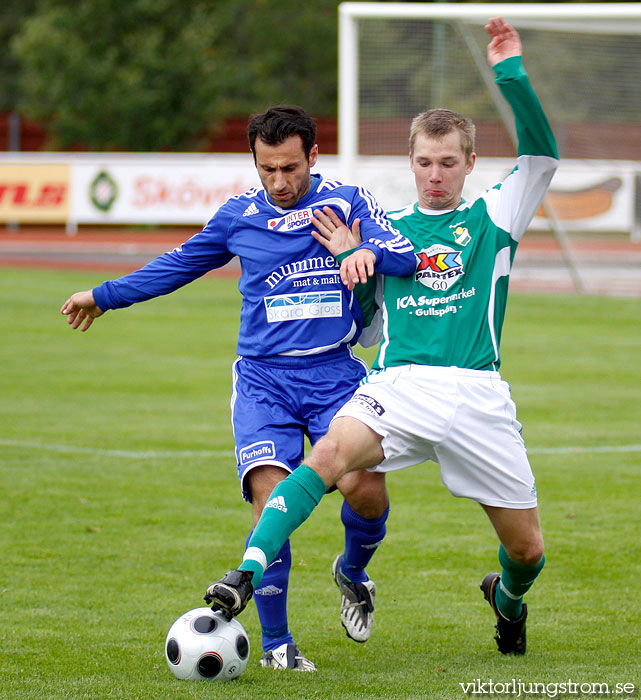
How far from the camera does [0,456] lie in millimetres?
8352

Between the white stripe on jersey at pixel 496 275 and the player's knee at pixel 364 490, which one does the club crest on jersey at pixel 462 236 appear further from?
the player's knee at pixel 364 490

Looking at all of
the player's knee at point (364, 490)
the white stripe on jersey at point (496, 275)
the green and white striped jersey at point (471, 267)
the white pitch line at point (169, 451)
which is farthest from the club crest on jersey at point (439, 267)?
the white pitch line at point (169, 451)

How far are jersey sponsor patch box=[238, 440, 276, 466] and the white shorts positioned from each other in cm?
39

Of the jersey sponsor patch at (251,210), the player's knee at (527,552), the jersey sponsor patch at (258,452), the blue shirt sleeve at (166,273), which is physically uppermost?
the jersey sponsor patch at (251,210)

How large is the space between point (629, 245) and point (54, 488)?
50.1 ft

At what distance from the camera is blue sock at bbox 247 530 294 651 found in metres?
4.53

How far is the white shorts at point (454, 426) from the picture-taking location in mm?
4262

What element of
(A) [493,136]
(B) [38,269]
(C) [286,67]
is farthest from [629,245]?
(C) [286,67]

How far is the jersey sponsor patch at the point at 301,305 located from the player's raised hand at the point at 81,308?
0.76 metres

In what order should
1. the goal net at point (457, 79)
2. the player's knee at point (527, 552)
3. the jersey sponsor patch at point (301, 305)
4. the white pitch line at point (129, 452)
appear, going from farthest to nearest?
the goal net at point (457, 79) < the white pitch line at point (129, 452) < the jersey sponsor patch at point (301, 305) < the player's knee at point (527, 552)

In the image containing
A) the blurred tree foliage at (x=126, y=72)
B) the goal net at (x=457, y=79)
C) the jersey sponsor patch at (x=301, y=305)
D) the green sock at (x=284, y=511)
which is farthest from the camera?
the blurred tree foliage at (x=126, y=72)

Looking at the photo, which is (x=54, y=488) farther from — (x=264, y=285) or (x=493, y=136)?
(x=493, y=136)

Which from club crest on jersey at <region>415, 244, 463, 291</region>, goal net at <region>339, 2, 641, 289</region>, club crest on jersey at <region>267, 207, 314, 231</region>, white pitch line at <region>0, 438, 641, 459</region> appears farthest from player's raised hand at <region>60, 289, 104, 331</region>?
goal net at <region>339, 2, 641, 289</region>

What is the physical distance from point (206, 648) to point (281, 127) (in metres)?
2.00
